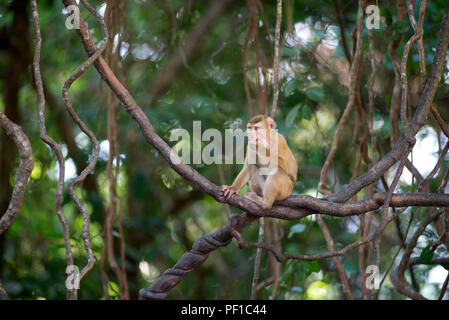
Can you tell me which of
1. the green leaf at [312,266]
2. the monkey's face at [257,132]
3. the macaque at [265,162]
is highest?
the monkey's face at [257,132]

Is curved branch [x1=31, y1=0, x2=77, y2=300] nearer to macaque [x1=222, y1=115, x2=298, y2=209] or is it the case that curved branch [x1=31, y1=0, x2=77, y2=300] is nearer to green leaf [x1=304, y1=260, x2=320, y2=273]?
macaque [x1=222, y1=115, x2=298, y2=209]

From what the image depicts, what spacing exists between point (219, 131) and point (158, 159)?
0.86 meters

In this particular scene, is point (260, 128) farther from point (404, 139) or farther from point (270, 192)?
point (404, 139)

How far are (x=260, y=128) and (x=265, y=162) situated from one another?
188mm

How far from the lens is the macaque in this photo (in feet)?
8.43

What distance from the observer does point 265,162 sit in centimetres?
265

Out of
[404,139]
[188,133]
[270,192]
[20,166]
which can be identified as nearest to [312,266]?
[270,192]

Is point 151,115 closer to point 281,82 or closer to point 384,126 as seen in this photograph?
point 281,82

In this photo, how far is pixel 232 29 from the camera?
4504 millimetres

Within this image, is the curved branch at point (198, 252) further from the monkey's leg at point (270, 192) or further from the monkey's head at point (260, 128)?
the monkey's head at point (260, 128)

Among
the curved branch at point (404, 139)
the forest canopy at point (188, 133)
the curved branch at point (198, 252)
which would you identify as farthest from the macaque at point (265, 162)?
the forest canopy at point (188, 133)

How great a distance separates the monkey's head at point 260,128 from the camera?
2600 mm

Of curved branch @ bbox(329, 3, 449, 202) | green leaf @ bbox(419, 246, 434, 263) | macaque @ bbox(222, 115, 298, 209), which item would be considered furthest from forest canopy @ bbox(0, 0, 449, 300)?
curved branch @ bbox(329, 3, 449, 202)
